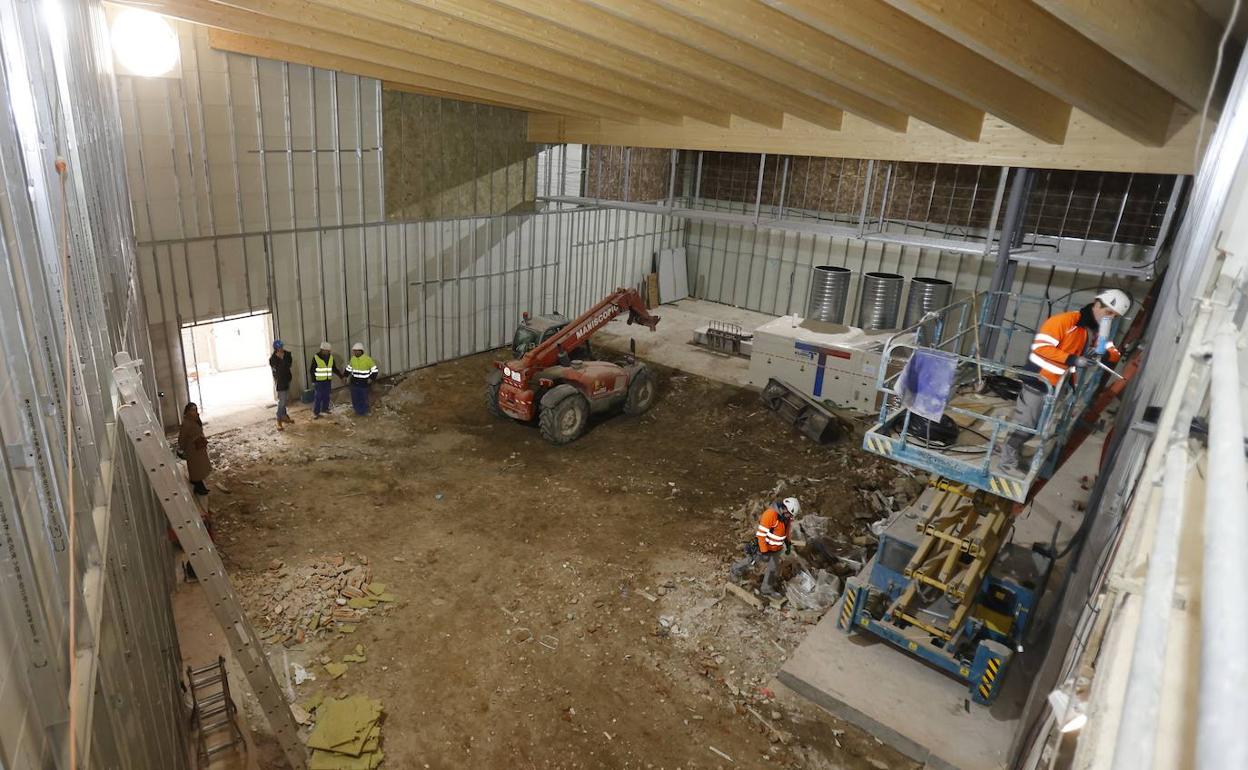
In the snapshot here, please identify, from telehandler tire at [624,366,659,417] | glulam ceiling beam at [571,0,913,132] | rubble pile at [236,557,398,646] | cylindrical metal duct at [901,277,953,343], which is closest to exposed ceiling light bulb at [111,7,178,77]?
glulam ceiling beam at [571,0,913,132]

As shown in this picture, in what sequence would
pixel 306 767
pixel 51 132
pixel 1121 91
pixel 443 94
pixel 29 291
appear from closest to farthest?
pixel 29 291 → pixel 51 132 → pixel 306 767 → pixel 1121 91 → pixel 443 94

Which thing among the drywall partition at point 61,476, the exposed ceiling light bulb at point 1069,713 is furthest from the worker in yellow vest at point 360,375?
the exposed ceiling light bulb at point 1069,713

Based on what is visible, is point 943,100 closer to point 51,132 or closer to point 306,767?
point 51,132

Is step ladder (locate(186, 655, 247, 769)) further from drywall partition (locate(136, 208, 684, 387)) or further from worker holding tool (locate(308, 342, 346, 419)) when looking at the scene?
drywall partition (locate(136, 208, 684, 387))

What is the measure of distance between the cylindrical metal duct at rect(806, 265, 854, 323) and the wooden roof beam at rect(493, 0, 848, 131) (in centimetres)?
647

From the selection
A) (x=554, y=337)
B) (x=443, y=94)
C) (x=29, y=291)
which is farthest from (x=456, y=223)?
(x=29, y=291)

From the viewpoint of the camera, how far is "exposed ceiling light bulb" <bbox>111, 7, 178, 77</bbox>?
10062mm

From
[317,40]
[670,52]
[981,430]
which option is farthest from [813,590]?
[317,40]

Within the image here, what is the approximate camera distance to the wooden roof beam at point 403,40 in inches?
337

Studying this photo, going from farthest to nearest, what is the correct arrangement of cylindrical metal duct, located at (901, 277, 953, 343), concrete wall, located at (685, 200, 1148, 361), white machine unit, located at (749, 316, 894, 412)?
1. concrete wall, located at (685, 200, 1148, 361)
2. cylindrical metal duct, located at (901, 277, 953, 343)
3. white machine unit, located at (749, 316, 894, 412)

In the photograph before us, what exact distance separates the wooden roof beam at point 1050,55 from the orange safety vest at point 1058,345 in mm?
2249

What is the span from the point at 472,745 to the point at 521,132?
14567mm

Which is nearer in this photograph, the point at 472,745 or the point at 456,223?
the point at 472,745

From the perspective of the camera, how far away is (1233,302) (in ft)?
7.64
